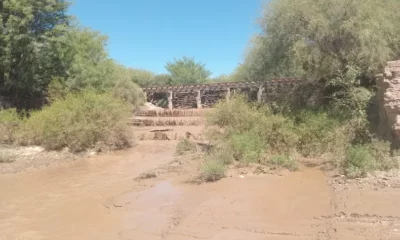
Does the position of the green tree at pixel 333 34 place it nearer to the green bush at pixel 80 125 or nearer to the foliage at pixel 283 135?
the foliage at pixel 283 135

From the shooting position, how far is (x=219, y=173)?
33.0ft

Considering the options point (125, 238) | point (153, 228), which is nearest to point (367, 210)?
point (153, 228)

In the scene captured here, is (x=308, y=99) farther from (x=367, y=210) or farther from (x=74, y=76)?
(x=74, y=76)

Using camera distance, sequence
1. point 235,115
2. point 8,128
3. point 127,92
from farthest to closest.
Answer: point 127,92
point 8,128
point 235,115

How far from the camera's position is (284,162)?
10906 millimetres

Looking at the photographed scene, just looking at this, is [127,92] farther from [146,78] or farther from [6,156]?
[146,78]

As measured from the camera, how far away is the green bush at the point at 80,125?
54.3 ft

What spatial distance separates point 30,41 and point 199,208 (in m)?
16.1

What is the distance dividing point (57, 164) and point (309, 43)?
10302 millimetres

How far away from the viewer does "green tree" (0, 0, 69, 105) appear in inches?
785

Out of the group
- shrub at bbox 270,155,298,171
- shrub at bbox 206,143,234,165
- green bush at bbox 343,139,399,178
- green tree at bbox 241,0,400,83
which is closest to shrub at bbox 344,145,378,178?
green bush at bbox 343,139,399,178

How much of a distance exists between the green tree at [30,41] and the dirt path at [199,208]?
10716 millimetres

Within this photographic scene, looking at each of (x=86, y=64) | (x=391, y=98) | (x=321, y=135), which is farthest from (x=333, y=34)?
(x=86, y=64)

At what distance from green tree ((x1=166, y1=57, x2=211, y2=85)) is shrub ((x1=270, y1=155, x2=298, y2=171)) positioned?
1446 inches
